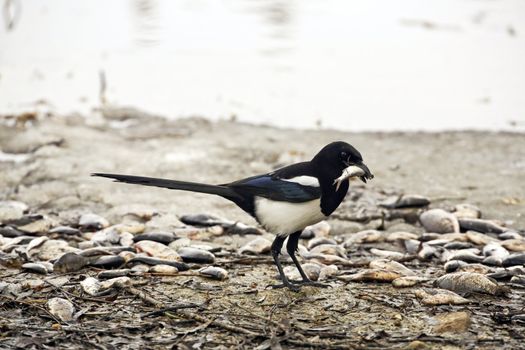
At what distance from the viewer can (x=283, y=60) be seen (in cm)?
938

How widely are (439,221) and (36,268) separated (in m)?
2.30

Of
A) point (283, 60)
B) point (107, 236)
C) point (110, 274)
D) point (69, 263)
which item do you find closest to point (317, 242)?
point (107, 236)

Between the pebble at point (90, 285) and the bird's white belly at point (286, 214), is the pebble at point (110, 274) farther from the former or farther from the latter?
the bird's white belly at point (286, 214)

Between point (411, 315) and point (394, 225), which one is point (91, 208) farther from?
point (411, 315)

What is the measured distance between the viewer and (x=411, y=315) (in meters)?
3.57

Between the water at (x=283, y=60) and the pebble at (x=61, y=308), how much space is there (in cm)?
412

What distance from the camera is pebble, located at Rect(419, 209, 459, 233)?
16.1 feet

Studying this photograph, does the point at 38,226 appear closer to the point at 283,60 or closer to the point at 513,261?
the point at 513,261

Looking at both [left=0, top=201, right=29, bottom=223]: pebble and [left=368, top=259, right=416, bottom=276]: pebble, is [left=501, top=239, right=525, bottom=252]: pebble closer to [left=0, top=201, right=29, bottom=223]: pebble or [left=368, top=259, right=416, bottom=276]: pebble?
[left=368, top=259, right=416, bottom=276]: pebble

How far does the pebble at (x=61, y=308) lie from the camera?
11.5ft

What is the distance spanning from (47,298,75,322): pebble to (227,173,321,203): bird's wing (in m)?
0.96

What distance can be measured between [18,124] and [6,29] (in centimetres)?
351

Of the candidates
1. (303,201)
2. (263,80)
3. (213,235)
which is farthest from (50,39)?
(303,201)

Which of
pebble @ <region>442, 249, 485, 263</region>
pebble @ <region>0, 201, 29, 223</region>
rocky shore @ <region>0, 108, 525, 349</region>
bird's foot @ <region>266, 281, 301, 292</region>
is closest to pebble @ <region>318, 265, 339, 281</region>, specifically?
rocky shore @ <region>0, 108, 525, 349</region>
